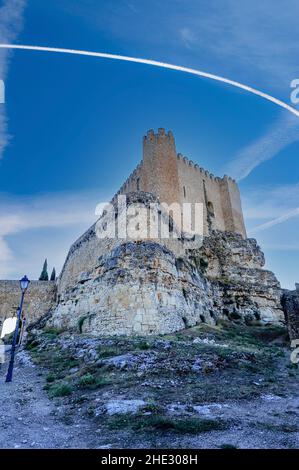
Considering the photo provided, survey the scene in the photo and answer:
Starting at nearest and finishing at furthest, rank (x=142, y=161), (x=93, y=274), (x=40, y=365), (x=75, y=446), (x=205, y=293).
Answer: (x=75, y=446) → (x=40, y=365) → (x=93, y=274) → (x=205, y=293) → (x=142, y=161)

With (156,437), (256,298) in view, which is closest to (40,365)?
(156,437)

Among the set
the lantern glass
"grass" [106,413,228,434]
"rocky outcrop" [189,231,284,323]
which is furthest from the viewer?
"rocky outcrop" [189,231,284,323]

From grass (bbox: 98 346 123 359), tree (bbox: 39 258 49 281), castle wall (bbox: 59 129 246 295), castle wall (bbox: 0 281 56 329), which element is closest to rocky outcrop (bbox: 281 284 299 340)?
castle wall (bbox: 59 129 246 295)

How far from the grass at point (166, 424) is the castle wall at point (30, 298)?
24.9 metres

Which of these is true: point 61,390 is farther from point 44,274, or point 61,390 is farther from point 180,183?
point 44,274

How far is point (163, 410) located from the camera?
598 cm

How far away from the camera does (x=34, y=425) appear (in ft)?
18.7

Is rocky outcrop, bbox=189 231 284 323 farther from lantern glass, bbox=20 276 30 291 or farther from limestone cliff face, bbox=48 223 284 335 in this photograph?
lantern glass, bbox=20 276 30 291

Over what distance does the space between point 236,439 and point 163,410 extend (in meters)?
1.70

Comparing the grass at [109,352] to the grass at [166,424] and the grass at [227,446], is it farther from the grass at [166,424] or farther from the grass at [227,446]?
the grass at [227,446]

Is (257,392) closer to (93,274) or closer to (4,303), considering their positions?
(93,274)

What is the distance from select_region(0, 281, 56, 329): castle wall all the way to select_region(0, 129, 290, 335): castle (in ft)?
0.68

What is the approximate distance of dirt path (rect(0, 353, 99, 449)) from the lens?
4.77 m
